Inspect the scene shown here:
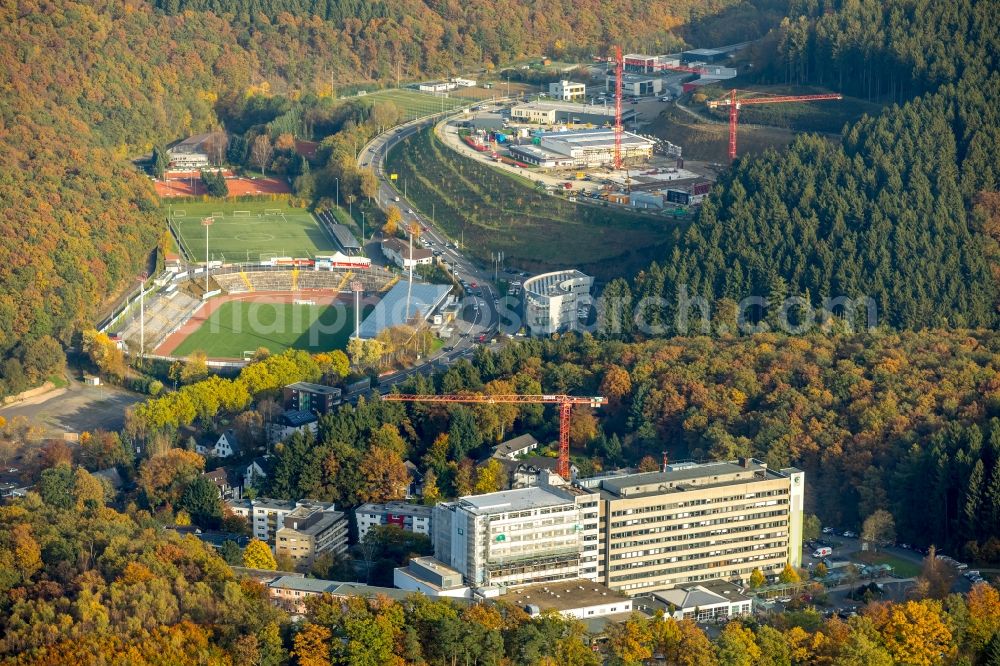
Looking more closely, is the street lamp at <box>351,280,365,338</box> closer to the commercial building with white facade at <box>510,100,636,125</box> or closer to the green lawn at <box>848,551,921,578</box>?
the commercial building with white facade at <box>510,100,636,125</box>

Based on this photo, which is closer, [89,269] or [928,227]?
[928,227]

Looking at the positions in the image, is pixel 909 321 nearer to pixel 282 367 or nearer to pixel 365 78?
pixel 282 367

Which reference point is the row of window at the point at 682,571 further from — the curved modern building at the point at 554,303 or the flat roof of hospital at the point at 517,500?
the curved modern building at the point at 554,303

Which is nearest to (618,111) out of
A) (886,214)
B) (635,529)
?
(886,214)

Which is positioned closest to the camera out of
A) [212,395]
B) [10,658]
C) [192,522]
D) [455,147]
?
[10,658]

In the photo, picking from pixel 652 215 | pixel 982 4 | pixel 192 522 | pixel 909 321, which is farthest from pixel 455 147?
pixel 192 522

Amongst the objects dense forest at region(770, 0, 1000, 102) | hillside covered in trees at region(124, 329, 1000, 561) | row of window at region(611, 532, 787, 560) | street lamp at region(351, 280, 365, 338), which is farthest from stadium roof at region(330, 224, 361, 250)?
row of window at region(611, 532, 787, 560)
